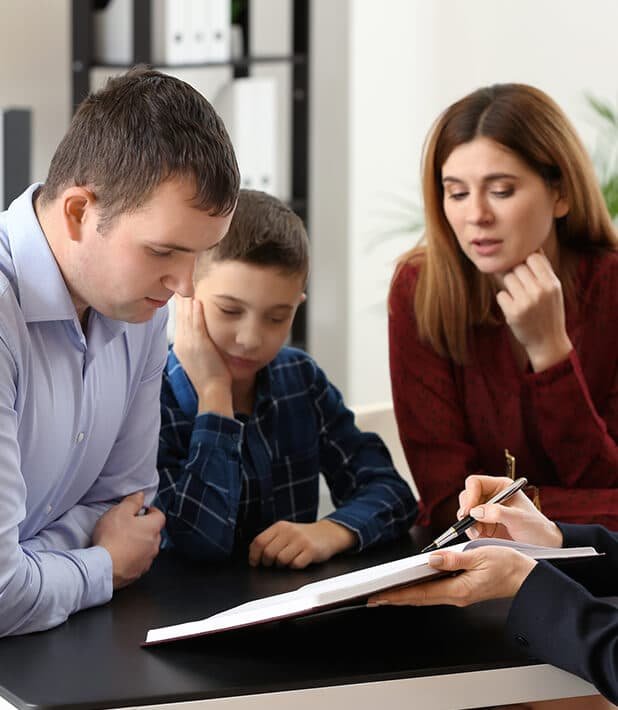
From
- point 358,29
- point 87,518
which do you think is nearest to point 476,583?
point 87,518

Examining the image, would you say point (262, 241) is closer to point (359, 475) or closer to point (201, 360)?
point (201, 360)

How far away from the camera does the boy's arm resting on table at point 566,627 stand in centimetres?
118

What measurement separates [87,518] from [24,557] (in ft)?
0.71

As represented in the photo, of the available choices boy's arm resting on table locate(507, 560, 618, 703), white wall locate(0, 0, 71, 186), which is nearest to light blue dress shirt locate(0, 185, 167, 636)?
boy's arm resting on table locate(507, 560, 618, 703)

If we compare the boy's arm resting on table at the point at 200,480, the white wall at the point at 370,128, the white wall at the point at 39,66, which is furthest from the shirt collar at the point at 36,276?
the white wall at the point at 370,128

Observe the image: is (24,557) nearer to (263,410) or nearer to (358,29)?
(263,410)

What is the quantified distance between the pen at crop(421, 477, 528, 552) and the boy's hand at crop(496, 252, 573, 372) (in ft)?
1.48

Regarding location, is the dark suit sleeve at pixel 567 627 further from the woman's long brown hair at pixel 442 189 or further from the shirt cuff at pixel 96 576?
the woman's long brown hair at pixel 442 189

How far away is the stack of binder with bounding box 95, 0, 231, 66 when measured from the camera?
3543 millimetres

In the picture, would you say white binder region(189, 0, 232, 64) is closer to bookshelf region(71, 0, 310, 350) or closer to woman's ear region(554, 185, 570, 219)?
bookshelf region(71, 0, 310, 350)

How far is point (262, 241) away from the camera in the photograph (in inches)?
67.6

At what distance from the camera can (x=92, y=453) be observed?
147cm

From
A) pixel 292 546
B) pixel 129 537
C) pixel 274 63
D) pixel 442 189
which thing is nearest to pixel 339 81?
pixel 274 63

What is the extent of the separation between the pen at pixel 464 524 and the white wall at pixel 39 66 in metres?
2.63
